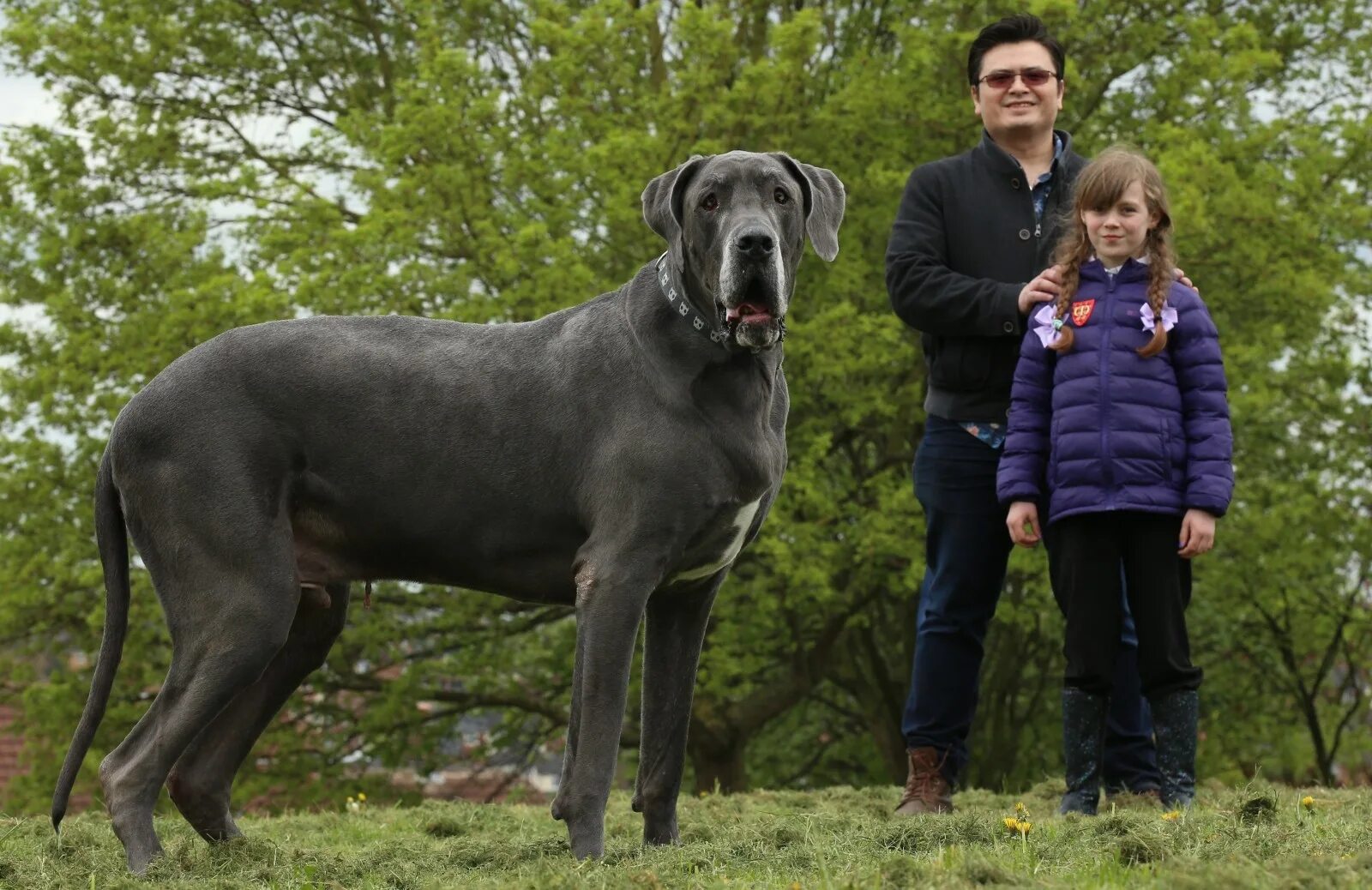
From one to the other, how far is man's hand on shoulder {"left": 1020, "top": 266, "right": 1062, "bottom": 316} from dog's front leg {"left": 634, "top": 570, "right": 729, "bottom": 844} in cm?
167

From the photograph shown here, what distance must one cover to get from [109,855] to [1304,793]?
4419mm

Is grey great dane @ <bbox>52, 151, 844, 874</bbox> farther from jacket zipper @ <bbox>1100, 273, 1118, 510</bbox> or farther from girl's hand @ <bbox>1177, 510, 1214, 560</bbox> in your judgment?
girl's hand @ <bbox>1177, 510, 1214, 560</bbox>

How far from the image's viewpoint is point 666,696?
4797 millimetres

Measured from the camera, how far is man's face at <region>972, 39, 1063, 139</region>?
611cm

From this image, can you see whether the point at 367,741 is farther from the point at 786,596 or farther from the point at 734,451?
the point at 734,451

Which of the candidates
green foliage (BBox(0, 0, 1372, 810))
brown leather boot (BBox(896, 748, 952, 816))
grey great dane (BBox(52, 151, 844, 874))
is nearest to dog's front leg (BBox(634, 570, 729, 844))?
grey great dane (BBox(52, 151, 844, 874))

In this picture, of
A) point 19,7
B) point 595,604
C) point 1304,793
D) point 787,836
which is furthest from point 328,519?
point 19,7

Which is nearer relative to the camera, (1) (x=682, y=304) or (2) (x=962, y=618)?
(1) (x=682, y=304)

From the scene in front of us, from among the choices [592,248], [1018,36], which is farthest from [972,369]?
Result: [592,248]

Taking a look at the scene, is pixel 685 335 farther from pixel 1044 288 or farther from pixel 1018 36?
pixel 1018 36

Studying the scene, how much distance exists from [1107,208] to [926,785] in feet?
7.38

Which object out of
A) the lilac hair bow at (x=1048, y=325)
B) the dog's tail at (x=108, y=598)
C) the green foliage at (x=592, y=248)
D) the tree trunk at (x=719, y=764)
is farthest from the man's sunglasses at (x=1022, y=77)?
the tree trunk at (x=719, y=764)

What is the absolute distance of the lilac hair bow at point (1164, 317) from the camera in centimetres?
544

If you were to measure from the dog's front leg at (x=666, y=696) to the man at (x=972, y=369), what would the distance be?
1486 millimetres
